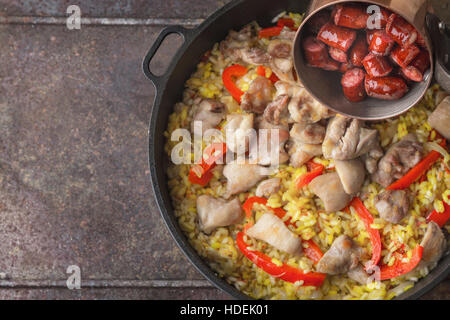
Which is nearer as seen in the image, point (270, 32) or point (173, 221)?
point (173, 221)

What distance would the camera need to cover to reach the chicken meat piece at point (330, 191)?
8.31 ft

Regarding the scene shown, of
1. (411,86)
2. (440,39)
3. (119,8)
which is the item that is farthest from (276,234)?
(119,8)

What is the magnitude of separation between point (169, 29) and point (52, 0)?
1015 millimetres

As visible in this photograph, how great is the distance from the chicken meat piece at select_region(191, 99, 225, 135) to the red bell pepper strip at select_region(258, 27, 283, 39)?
0.48 meters

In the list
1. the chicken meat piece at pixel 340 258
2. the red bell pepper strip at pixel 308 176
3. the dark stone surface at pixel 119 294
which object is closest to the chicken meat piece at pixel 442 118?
the red bell pepper strip at pixel 308 176

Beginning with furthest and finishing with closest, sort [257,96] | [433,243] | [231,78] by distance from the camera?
[231,78] → [257,96] → [433,243]

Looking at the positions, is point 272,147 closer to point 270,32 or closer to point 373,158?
point 373,158

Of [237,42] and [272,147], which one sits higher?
[237,42]

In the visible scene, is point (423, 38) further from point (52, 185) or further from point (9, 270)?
point (9, 270)

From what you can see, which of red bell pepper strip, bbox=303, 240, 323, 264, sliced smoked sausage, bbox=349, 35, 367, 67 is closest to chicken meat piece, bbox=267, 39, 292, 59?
sliced smoked sausage, bbox=349, 35, 367, 67

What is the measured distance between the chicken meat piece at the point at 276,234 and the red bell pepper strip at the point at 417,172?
578 mm

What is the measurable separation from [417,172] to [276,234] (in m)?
0.81

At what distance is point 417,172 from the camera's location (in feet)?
8.32

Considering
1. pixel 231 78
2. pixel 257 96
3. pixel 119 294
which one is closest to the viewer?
pixel 257 96
